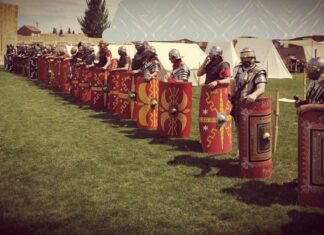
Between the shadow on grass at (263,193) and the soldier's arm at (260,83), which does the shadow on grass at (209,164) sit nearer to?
the shadow on grass at (263,193)

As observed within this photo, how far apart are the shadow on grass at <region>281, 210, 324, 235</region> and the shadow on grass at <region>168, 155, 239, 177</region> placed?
1.53 meters

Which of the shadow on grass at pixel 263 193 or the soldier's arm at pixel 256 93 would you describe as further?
the soldier's arm at pixel 256 93

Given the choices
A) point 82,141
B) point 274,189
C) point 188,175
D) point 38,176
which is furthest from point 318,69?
point 82,141

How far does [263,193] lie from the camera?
5.19m

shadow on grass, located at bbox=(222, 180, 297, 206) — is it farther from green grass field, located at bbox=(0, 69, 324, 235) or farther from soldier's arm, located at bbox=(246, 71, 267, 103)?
soldier's arm, located at bbox=(246, 71, 267, 103)

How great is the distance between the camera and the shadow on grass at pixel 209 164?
606cm

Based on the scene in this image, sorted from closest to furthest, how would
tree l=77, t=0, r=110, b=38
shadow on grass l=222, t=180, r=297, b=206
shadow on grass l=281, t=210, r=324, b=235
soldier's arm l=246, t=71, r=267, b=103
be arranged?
shadow on grass l=281, t=210, r=324, b=235, shadow on grass l=222, t=180, r=297, b=206, soldier's arm l=246, t=71, r=267, b=103, tree l=77, t=0, r=110, b=38

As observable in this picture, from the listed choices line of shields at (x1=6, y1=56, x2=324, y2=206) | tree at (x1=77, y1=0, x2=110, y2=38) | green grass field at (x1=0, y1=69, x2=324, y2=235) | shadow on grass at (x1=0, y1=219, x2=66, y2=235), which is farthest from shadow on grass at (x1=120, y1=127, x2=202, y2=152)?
tree at (x1=77, y1=0, x2=110, y2=38)

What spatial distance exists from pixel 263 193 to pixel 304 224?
3.12 ft

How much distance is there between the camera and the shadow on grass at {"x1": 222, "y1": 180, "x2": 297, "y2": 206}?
4934 millimetres

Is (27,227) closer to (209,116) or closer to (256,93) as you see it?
(256,93)

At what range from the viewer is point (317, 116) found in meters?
4.56

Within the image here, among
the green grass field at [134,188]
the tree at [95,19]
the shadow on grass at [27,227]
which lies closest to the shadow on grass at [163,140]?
the green grass field at [134,188]

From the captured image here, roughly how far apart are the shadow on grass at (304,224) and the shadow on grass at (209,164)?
1.53 m
